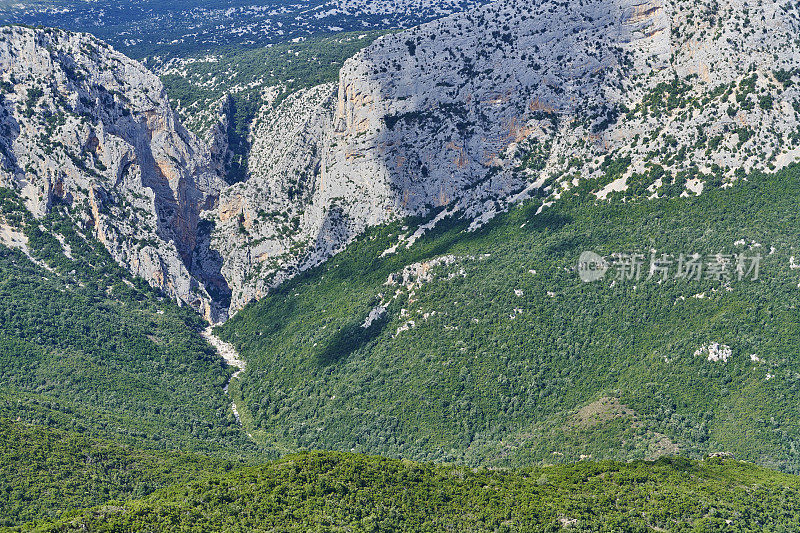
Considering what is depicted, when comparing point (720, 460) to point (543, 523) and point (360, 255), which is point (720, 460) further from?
point (360, 255)

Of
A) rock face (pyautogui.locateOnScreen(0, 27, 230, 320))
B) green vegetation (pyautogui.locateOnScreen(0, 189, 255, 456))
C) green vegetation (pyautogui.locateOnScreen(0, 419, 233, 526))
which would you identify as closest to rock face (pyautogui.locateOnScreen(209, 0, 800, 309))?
rock face (pyautogui.locateOnScreen(0, 27, 230, 320))

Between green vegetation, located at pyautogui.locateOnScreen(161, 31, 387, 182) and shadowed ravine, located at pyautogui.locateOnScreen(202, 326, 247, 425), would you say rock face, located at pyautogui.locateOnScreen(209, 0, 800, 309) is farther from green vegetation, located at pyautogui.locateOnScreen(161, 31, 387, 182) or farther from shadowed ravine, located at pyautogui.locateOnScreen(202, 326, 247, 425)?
green vegetation, located at pyautogui.locateOnScreen(161, 31, 387, 182)

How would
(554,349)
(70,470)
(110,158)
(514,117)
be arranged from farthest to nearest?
(110,158), (514,117), (554,349), (70,470)

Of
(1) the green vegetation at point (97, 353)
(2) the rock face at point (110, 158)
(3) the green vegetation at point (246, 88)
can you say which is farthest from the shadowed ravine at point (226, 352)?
(3) the green vegetation at point (246, 88)

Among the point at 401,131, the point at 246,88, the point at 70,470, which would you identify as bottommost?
the point at 70,470

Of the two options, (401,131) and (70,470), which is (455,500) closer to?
(70,470)

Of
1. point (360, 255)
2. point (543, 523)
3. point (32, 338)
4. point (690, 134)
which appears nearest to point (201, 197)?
point (360, 255)

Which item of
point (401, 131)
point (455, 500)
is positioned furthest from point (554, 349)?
point (401, 131)

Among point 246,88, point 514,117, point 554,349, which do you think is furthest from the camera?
point 246,88

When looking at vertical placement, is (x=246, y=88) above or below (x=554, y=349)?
above
